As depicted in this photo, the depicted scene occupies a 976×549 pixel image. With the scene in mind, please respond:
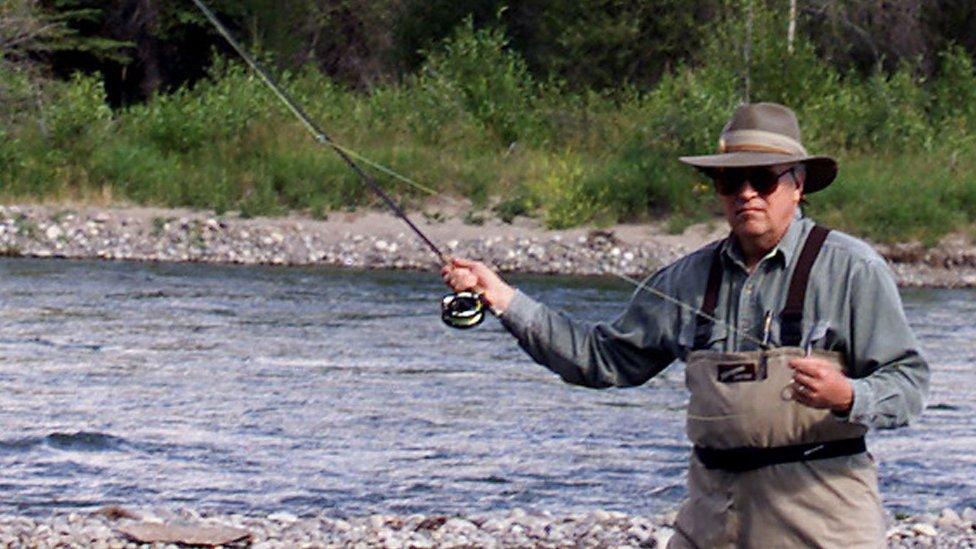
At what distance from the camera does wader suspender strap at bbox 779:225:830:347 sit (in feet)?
11.2

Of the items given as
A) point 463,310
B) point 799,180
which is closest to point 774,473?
point 799,180

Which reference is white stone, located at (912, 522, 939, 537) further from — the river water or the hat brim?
the hat brim

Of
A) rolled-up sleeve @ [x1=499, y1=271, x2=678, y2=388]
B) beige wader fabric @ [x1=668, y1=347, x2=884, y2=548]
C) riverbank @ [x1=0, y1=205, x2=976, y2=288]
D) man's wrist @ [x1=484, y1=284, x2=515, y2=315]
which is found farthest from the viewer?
riverbank @ [x1=0, y1=205, x2=976, y2=288]

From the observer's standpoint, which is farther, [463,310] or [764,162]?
[463,310]

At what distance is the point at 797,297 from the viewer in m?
3.42

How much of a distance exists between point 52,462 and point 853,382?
7114 millimetres

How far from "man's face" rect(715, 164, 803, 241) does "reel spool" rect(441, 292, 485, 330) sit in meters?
0.59

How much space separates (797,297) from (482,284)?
0.63 meters

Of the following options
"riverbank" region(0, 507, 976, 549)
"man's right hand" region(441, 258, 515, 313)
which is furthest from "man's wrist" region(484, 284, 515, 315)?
"riverbank" region(0, 507, 976, 549)

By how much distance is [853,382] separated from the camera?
3281 millimetres

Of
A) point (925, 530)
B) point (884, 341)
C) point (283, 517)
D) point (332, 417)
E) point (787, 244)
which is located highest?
point (787, 244)

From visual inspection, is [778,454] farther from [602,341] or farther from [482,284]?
[482,284]

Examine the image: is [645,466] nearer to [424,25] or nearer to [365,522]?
[365,522]

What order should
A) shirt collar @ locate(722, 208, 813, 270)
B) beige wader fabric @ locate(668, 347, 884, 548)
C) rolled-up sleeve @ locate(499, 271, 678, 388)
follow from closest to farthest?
beige wader fabric @ locate(668, 347, 884, 548)
shirt collar @ locate(722, 208, 813, 270)
rolled-up sleeve @ locate(499, 271, 678, 388)
